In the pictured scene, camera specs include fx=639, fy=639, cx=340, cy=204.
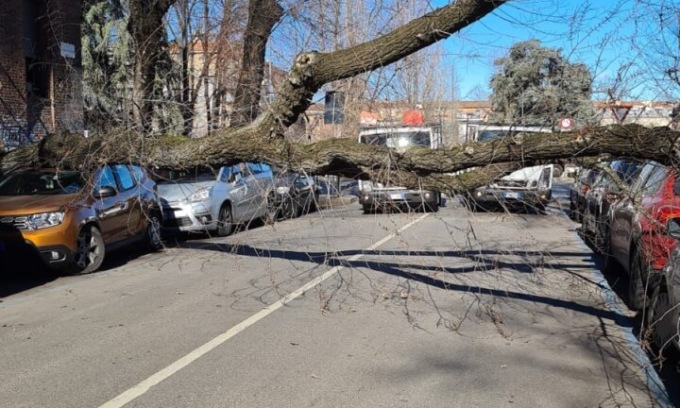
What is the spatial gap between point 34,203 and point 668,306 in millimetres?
8068

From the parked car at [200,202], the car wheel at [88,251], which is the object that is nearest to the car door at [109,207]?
the car wheel at [88,251]

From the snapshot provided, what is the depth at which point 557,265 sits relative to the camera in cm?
1012

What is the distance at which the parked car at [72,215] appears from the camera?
8789mm

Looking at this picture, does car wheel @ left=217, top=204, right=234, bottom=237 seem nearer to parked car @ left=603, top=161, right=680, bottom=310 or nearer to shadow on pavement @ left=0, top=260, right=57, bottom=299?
shadow on pavement @ left=0, top=260, right=57, bottom=299

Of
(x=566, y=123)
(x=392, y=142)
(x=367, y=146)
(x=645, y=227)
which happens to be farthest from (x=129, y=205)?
(x=645, y=227)

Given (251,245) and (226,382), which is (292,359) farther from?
(251,245)

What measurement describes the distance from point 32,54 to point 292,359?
17.3 meters

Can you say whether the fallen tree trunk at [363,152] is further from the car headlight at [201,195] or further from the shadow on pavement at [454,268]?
the car headlight at [201,195]

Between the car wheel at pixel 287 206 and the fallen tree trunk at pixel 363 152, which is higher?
the fallen tree trunk at pixel 363 152

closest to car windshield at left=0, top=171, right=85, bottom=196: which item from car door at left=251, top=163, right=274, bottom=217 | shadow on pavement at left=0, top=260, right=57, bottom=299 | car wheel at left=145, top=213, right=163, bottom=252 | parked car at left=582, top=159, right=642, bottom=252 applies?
shadow on pavement at left=0, top=260, right=57, bottom=299

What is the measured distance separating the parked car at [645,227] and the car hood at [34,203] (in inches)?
292

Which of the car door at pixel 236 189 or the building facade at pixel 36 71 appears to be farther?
the building facade at pixel 36 71

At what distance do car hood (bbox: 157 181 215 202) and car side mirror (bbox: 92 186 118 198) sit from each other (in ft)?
9.81

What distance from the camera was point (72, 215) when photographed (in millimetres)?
9211
